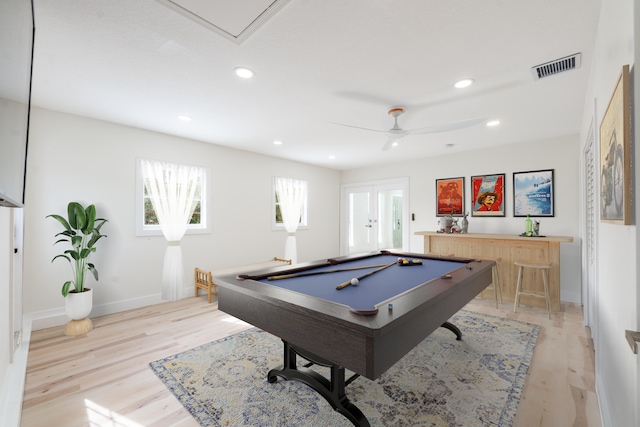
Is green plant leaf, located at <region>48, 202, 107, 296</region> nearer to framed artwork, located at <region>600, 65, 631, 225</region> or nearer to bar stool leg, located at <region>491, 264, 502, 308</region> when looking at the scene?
framed artwork, located at <region>600, 65, 631, 225</region>

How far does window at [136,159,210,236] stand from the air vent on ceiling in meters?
4.27

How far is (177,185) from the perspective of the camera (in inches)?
162

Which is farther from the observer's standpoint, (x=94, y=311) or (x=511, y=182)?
(x=511, y=182)

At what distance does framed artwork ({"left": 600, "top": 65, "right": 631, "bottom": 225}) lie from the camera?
3.21ft

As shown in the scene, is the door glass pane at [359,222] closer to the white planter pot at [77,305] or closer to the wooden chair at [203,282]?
the wooden chair at [203,282]

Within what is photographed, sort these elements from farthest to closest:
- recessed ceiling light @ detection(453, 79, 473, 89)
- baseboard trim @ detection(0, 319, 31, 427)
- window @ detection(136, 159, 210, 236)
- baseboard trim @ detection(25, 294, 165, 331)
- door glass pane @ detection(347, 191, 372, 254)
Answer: door glass pane @ detection(347, 191, 372, 254) < window @ detection(136, 159, 210, 236) < baseboard trim @ detection(25, 294, 165, 331) < recessed ceiling light @ detection(453, 79, 473, 89) < baseboard trim @ detection(0, 319, 31, 427)

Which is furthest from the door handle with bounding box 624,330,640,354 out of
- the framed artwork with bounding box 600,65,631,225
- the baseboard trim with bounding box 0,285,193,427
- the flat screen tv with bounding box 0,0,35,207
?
the baseboard trim with bounding box 0,285,193,427

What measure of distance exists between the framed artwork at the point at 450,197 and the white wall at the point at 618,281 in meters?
3.33

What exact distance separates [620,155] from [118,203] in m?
4.56

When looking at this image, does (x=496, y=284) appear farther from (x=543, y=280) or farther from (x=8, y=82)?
(x=8, y=82)

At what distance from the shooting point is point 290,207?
5.68 meters

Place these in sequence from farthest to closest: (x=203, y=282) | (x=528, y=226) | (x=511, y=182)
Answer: (x=511, y=182)
(x=203, y=282)
(x=528, y=226)

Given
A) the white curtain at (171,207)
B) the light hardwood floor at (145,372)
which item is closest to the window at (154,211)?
the white curtain at (171,207)

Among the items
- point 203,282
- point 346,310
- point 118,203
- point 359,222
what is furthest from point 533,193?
point 118,203
